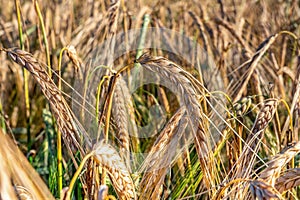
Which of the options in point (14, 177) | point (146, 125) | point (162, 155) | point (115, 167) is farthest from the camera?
point (146, 125)

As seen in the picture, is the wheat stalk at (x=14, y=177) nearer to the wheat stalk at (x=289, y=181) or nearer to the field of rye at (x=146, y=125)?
the field of rye at (x=146, y=125)

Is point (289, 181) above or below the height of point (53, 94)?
below

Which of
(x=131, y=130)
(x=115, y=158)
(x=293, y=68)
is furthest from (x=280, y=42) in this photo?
(x=115, y=158)

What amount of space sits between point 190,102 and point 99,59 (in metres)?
1.04

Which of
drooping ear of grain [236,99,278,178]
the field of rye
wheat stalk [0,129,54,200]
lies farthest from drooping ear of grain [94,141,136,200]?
drooping ear of grain [236,99,278,178]

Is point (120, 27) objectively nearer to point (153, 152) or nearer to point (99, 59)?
point (99, 59)

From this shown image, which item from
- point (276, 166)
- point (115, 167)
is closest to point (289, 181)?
point (276, 166)

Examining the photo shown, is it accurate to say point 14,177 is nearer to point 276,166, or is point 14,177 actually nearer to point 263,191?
point 263,191

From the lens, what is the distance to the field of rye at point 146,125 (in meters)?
0.97

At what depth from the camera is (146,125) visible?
1969mm

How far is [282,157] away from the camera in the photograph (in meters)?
0.98

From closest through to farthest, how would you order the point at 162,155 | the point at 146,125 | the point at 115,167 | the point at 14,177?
the point at 14,177, the point at 115,167, the point at 162,155, the point at 146,125

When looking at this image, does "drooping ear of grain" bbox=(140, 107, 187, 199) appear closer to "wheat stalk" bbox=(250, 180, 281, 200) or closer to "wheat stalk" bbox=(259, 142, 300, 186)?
"wheat stalk" bbox=(259, 142, 300, 186)

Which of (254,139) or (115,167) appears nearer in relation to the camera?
(115,167)
